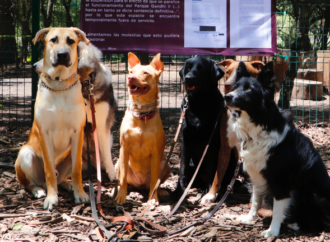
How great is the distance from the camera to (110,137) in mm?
4605

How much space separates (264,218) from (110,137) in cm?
228

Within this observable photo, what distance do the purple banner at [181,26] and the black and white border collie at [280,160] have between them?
2.90 metres

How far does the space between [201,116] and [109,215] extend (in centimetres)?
148

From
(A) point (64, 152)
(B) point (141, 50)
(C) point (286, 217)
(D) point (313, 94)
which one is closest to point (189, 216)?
(C) point (286, 217)

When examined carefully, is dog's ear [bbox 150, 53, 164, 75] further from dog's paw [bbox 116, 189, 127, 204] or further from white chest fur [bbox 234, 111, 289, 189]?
dog's paw [bbox 116, 189, 127, 204]

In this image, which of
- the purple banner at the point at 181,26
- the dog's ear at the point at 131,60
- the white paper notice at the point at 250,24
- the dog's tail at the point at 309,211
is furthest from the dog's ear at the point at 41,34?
the white paper notice at the point at 250,24

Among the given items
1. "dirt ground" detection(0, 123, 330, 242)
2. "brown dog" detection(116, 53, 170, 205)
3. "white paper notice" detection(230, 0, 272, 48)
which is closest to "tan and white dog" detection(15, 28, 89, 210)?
"dirt ground" detection(0, 123, 330, 242)

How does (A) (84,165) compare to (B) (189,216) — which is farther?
(A) (84,165)

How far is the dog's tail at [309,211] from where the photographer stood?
2961mm

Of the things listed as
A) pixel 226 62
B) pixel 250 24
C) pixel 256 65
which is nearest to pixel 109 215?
pixel 226 62

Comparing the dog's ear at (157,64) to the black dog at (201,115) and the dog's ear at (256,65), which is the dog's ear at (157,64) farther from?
the dog's ear at (256,65)

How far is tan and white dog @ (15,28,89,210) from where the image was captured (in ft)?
11.2

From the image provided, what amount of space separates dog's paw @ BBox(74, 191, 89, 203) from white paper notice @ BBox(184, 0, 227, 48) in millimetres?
3236

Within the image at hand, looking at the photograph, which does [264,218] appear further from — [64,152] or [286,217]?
[64,152]
